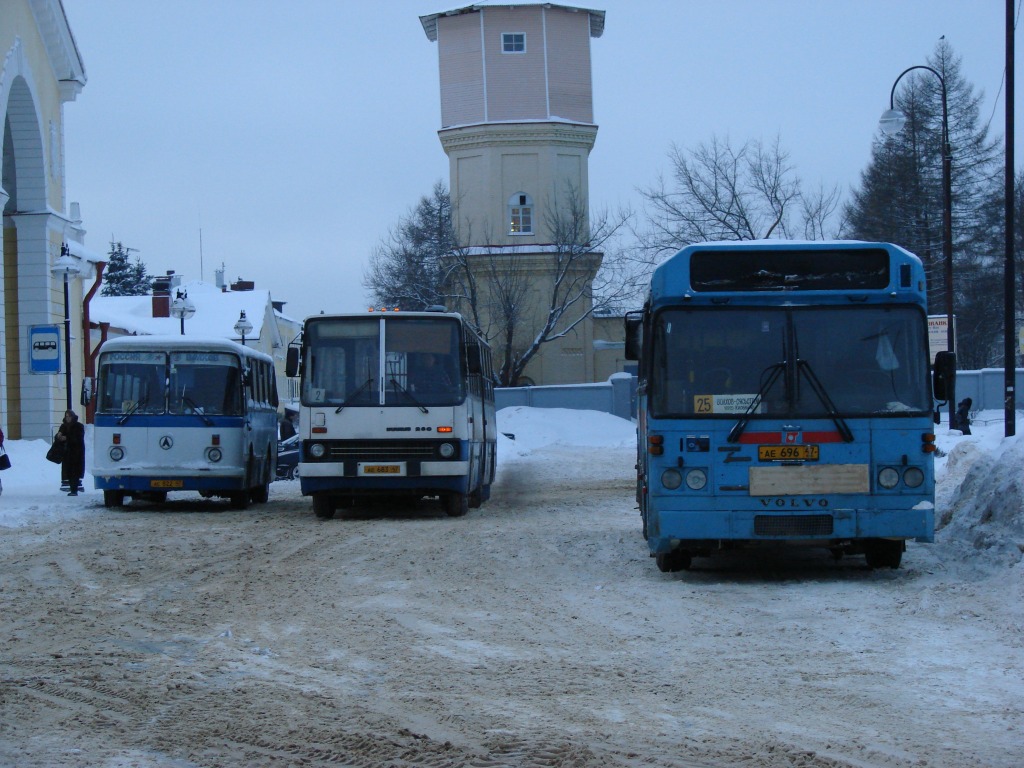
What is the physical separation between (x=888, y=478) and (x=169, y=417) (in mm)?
13660

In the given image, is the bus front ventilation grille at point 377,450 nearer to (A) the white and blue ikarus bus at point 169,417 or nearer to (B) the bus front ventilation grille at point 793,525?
(A) the white and blue ikarus bus at point 169,417

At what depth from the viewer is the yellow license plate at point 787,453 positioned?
11.3m

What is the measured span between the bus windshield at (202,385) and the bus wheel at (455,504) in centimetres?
418

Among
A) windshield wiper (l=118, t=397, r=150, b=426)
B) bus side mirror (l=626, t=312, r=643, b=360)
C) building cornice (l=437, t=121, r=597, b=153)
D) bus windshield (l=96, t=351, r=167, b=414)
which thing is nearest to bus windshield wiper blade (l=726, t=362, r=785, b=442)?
bus side mirror (l=626, t=312, r=643, b=360)

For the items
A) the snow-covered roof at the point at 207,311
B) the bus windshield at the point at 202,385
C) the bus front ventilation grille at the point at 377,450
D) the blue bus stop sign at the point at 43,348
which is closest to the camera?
the bus front ventilation grille at the point at 377,450

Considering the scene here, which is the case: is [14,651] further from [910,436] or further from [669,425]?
[910,436]

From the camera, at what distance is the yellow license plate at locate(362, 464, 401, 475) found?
63.3ft

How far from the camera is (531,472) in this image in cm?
3653

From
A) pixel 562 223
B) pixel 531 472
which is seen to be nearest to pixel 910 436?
pixel 531 472

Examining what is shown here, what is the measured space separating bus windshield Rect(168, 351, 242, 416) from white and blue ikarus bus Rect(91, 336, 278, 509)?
16mm

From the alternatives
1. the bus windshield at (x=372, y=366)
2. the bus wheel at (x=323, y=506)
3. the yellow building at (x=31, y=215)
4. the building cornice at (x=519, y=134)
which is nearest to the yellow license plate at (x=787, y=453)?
the bus windshield at (x=372, y=366)

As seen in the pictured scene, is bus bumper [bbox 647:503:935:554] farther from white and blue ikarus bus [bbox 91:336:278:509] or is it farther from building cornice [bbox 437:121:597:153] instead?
building cornice [bbox 437:121:597:153]

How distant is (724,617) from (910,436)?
Result: 2.53 metres

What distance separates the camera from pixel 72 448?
24.1m
